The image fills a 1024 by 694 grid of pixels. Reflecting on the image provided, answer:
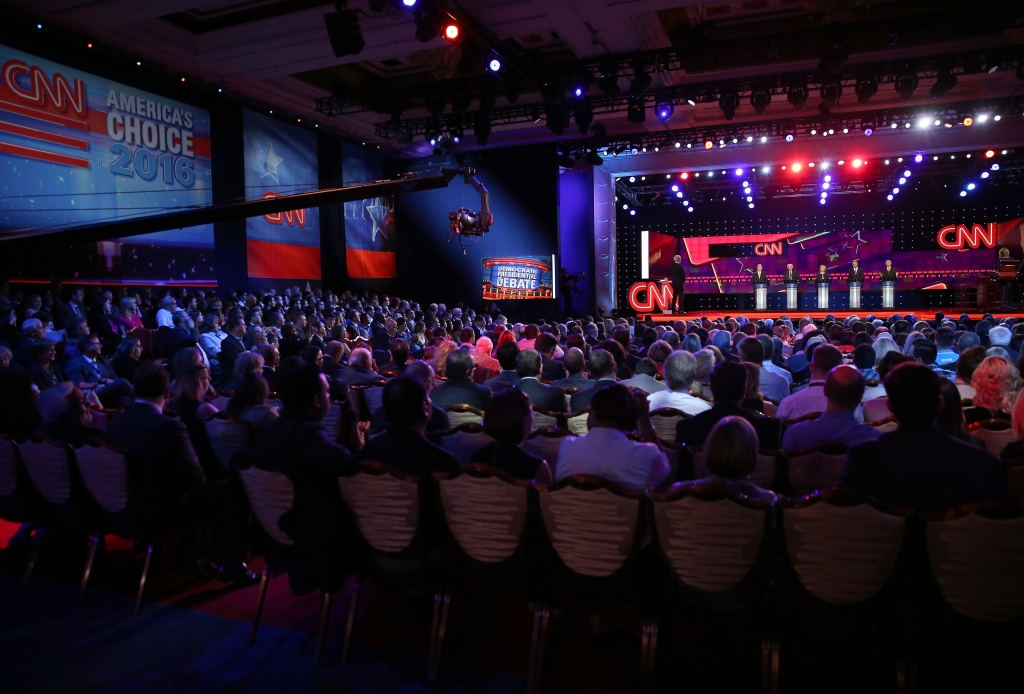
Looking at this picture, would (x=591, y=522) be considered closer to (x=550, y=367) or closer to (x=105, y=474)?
(x=105, y=474)

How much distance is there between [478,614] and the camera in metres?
3.25

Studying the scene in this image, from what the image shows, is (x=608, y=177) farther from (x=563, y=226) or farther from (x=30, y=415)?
(x=30, y=415)

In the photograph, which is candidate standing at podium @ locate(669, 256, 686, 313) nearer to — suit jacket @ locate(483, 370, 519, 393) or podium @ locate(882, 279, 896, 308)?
podium @ locate(882, 279, 896, 308)

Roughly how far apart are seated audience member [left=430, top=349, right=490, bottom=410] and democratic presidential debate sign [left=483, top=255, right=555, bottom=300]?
43.9 ft

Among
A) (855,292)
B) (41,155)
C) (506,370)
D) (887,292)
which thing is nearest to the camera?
(506,370)

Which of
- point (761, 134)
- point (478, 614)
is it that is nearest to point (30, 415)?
point (478, 614)

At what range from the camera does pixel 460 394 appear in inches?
184

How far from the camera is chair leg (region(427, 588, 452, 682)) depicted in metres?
2.77

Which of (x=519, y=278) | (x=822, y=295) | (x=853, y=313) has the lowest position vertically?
(x=853, y=313)

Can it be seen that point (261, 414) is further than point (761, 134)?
No

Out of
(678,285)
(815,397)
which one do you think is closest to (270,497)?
(815,397)

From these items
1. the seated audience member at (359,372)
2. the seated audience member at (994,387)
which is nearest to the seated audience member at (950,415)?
the seated audience member at (994,387)

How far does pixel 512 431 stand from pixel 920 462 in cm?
154

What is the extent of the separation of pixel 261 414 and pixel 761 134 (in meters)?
14.6
